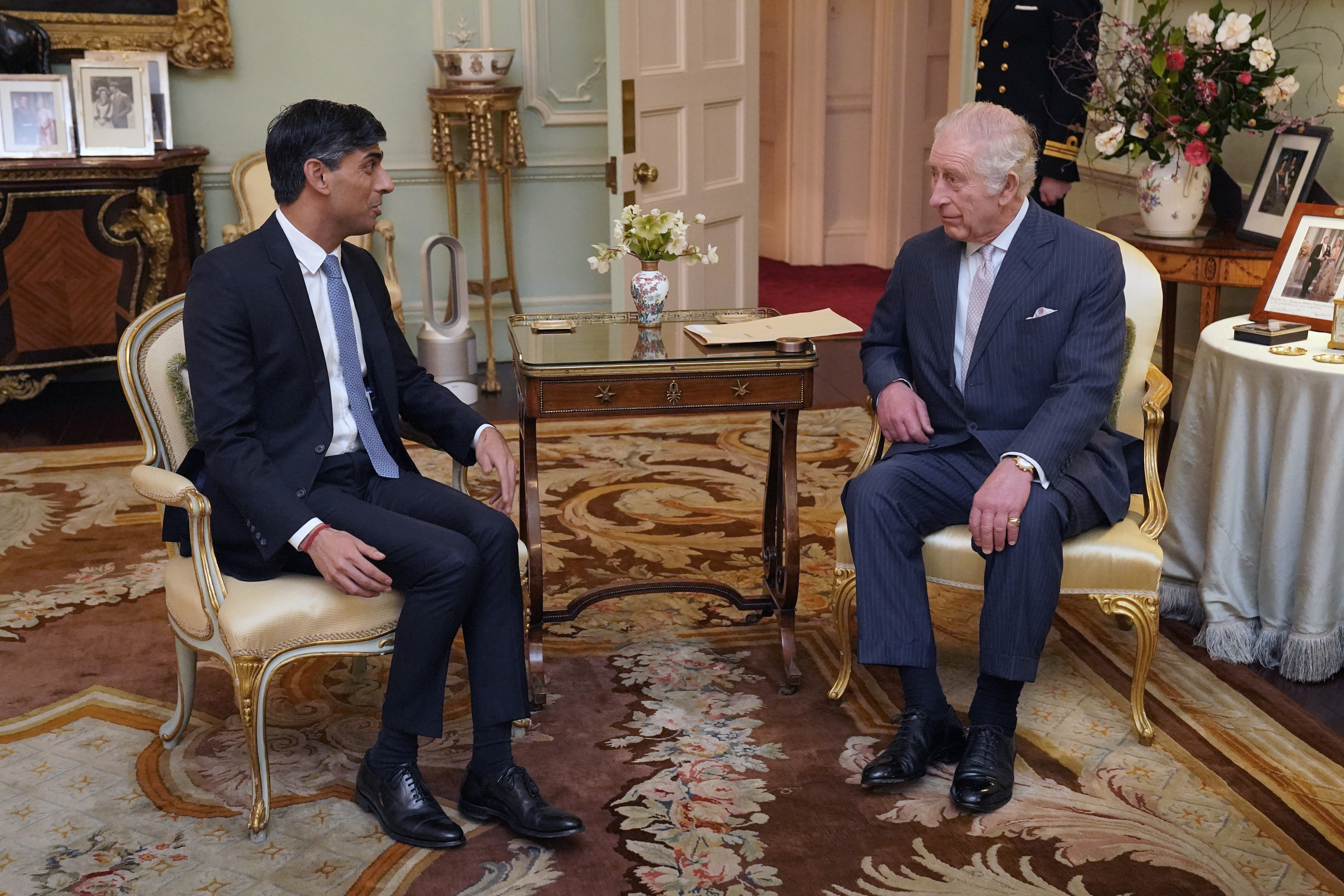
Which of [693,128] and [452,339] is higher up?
[693,128]

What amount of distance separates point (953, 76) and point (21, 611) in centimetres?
491

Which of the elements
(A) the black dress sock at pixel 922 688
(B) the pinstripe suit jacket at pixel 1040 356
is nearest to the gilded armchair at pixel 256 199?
(B) the pinstripe suit jacket at pixel 1040 356

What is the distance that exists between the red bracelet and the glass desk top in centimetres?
60

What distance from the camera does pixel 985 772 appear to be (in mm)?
2451

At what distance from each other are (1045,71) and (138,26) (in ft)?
11.6

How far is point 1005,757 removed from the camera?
250cm

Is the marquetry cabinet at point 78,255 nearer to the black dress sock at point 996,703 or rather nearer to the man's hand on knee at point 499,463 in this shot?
the man's hand on knee at point 499,463

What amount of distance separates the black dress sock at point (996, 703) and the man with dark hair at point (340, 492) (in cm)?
82

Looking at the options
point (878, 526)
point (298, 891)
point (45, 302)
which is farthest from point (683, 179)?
point (298, 891)

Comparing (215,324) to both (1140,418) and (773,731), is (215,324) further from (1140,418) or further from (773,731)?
(1140,418)

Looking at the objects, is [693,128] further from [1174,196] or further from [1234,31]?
[1234,31]

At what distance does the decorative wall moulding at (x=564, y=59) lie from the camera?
566 cm

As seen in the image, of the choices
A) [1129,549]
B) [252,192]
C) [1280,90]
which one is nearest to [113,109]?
[252,192]

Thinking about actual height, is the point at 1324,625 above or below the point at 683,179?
below
